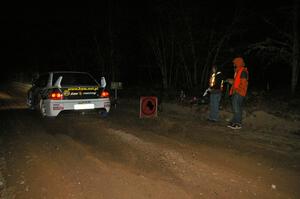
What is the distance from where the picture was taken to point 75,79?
9.35 m

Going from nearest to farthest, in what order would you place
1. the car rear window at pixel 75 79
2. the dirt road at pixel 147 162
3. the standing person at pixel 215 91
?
the dirt road at pixel 147 162, the standing person at pixel 215 91, the car rear window at pixel 75 79

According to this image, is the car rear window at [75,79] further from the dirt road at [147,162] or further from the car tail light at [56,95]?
the dirt road at [147,162]

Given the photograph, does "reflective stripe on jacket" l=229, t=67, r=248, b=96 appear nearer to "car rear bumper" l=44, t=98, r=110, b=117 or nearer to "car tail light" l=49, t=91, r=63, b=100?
"car rear bumper" l=44, t=98, r=110, b=117

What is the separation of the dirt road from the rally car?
0.76 meters

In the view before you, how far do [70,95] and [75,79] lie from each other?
1009 mm

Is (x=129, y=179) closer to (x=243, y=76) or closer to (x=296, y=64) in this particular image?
(x=243, y=76)

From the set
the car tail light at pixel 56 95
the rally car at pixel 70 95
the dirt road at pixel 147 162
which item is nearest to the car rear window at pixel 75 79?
the rally car at pixel 70 95

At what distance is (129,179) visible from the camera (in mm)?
4188

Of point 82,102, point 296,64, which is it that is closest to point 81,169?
point 82,102

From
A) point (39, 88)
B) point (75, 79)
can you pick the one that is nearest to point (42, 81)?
point (39, 88)

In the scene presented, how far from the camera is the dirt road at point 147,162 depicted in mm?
3840

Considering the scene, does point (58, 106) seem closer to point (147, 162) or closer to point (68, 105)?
point (68, 105)

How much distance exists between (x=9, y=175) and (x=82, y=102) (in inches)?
175

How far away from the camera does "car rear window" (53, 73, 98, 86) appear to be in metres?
9.14
